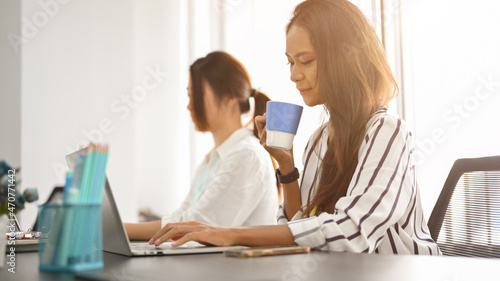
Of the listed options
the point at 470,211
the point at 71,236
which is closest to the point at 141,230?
the point at 470,211

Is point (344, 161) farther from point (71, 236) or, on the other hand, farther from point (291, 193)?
point (71, 236)

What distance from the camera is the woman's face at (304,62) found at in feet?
4.85

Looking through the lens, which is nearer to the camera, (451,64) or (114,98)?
(451,64)

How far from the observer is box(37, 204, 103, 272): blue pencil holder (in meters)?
0.72

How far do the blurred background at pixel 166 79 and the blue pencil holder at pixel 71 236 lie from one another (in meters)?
1.37

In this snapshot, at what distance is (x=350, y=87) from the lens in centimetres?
142

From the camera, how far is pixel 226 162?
227 centimetres

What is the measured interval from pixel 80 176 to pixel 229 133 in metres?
1.78

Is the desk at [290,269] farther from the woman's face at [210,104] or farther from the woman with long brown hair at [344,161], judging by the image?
the woman's face at [210,104]

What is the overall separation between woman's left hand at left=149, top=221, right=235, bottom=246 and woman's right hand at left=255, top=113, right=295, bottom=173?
360 mm

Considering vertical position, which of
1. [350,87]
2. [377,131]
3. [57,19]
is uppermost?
[57,19]

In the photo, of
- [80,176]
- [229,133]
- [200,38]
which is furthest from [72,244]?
[200,38]

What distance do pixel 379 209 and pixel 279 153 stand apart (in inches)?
15.0

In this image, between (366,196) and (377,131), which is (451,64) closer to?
(377,131)
